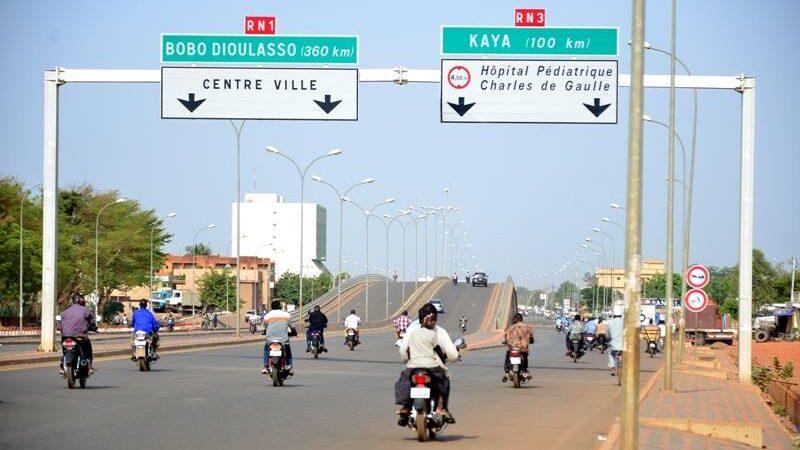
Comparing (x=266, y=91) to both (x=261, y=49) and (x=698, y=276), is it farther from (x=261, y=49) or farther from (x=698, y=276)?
(x=698, y=276)

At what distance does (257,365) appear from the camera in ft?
114

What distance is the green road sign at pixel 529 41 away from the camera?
29.4 metres

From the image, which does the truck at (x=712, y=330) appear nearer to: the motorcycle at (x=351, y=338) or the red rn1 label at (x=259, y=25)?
the motorcycle at (x=351, y=338)

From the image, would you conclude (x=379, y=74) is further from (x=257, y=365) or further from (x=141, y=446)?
(x=141, y=446)

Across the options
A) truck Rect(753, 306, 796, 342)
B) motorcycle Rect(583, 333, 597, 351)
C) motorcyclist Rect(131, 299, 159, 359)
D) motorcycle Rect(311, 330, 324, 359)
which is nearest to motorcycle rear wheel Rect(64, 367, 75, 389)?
motorcyclist Rect(131, 299, 159, 359)

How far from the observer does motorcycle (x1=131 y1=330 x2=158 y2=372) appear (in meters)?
29.1

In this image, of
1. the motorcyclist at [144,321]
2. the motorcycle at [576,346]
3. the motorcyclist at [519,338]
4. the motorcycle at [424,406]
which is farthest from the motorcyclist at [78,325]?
the motorcycle at [576,346]

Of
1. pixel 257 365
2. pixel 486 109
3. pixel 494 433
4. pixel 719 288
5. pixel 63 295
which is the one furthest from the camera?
pixel 719 288

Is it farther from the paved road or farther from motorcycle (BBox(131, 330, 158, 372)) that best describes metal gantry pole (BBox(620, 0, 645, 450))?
motorcycle (BBox(131, 330, 158, 372))

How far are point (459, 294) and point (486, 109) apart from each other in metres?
99.6

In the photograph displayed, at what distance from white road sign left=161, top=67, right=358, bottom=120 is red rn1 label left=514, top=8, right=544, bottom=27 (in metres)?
3.88

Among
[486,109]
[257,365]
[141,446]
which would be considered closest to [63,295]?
[257,365]

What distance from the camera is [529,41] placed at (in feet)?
96.3

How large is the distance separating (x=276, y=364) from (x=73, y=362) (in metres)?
4.14
